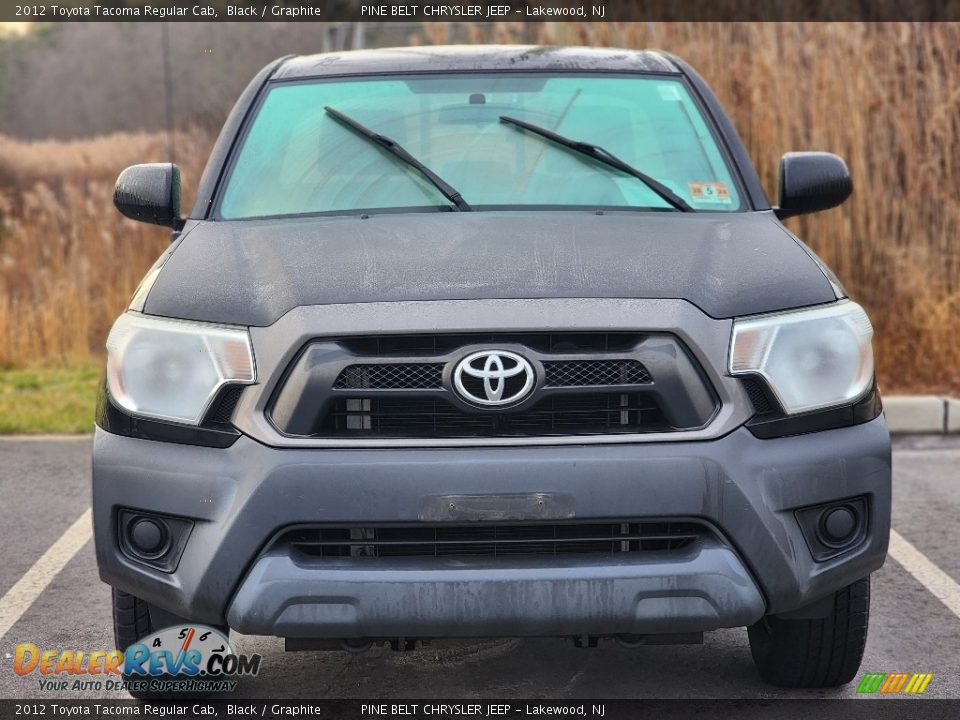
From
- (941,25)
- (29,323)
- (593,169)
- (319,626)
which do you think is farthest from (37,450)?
(941,25)

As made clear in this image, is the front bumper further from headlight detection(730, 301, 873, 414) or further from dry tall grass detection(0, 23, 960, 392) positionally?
dry tall grass detection(0, 23, 960, 392)

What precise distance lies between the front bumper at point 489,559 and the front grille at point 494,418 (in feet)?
0.24

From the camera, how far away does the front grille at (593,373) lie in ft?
10.3

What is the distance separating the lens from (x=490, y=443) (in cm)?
308

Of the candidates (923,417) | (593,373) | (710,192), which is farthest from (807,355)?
(923,417)

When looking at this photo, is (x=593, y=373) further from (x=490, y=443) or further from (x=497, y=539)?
(x=497, y=539)

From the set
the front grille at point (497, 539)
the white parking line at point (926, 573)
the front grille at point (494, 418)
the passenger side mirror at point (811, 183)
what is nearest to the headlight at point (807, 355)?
the front grille at point (494, 418)

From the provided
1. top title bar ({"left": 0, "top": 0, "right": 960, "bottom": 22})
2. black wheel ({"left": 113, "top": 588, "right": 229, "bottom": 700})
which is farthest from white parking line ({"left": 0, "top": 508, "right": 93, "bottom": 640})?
top title bar ({"left": 0, "top": 0, "right": 960, "bottom": 22})

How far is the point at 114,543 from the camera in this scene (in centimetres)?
328

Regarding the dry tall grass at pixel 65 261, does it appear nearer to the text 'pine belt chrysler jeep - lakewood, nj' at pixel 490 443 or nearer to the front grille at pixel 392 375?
the text 'pine belt chrysler jeep - lakewood, nj' at pixel 490 443

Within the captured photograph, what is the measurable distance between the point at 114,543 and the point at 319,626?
0.57 metres

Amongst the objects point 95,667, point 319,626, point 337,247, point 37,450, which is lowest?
point 37,450

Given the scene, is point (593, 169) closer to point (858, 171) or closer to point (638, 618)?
point (638, 618)

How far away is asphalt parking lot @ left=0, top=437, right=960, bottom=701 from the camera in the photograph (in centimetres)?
381
